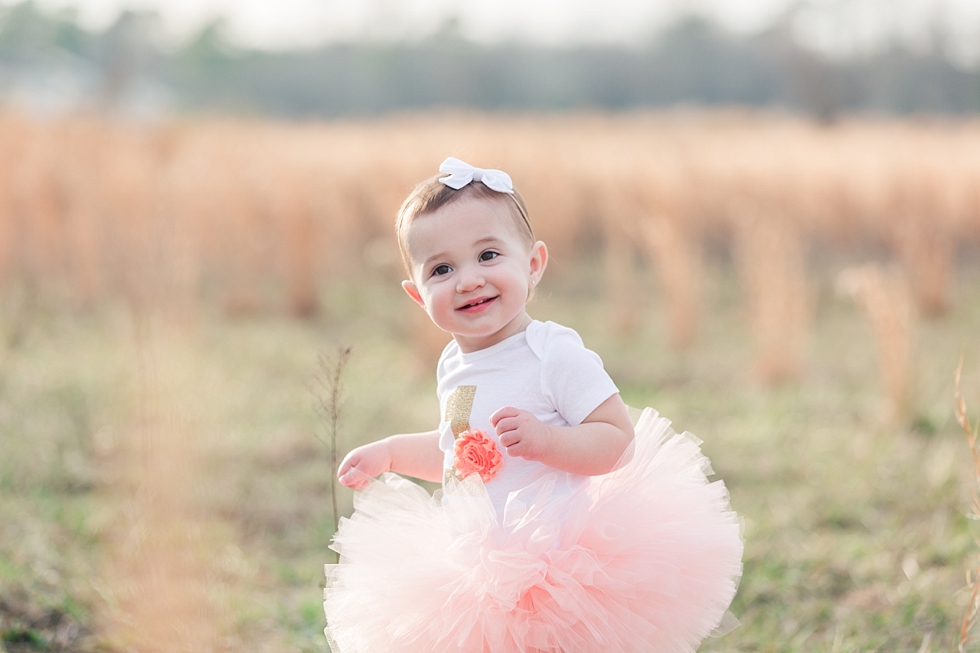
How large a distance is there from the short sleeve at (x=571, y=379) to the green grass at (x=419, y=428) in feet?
2.36

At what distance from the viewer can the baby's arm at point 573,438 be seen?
4.64 ft

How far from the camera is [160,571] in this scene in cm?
218

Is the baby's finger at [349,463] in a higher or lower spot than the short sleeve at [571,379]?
lower

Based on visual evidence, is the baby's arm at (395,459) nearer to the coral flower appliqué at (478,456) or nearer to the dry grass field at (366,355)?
the coral flower appliqué at (478,456)

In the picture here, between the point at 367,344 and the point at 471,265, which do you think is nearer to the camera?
the point at 471,265

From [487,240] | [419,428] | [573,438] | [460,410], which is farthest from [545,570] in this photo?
[419,428]

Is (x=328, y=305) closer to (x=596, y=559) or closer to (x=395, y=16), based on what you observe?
(x=596, y=559)

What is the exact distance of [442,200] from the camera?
1578 mm

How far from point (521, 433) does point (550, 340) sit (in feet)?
0.72

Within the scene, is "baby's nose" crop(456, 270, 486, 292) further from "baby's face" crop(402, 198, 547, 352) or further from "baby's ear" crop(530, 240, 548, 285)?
"baby's ear" crop(530, 240, 548, 285)

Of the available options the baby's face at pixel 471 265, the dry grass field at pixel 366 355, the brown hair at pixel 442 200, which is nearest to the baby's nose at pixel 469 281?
the baby's face at pixel 471 265

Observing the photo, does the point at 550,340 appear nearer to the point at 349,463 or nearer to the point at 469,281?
the point at 469,281

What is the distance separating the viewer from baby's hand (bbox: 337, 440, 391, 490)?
1708mm

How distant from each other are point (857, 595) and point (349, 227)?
6.98 m
